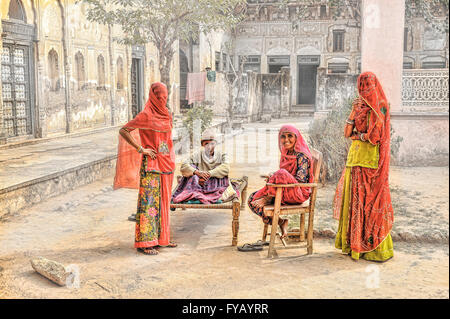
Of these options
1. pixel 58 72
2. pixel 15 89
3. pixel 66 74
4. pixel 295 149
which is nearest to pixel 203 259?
pixel 295 149

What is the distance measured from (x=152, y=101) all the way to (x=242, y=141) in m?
8.65

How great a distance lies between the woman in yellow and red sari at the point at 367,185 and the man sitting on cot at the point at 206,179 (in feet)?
3.71

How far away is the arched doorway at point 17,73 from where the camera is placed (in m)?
8.82

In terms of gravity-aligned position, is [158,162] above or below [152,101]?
below

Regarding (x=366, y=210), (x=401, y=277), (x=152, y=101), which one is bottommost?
(x=401, y=277)

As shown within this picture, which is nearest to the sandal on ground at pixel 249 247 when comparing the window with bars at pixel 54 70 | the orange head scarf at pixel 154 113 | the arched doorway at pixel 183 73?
the orange head scarf at pixel 154 113

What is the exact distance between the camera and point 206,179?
15.8 feet

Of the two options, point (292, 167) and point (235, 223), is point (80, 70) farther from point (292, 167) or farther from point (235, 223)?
point (292, 167)

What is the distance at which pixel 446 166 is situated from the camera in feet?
29.1

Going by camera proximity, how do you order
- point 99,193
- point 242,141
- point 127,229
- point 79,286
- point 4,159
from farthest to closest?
point 242,141 < point 4,159 < point 99,193 < point 127,229 < point 79,286

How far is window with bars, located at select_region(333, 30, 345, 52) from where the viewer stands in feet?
77.2

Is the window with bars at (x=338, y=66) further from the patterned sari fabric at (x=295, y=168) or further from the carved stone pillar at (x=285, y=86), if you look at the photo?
the patterned sari fabric at (x=295, y=168)

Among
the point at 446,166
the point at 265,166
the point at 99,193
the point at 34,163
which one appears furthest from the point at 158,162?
the point at 446,166

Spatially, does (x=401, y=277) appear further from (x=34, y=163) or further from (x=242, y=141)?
(x=242, y=141)
